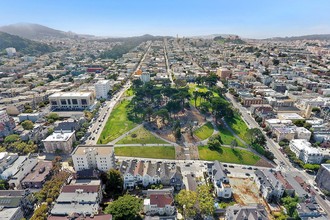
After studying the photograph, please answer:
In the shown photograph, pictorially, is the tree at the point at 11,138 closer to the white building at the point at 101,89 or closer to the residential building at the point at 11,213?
the residential building at the point at 11,213

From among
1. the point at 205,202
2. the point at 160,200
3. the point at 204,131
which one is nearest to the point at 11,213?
the point at 160,200

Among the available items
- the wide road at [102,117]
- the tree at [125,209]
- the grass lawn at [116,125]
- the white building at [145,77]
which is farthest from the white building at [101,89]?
the tree at [125,209]

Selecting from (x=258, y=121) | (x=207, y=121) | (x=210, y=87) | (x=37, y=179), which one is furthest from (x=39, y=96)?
(x=258, y=121)

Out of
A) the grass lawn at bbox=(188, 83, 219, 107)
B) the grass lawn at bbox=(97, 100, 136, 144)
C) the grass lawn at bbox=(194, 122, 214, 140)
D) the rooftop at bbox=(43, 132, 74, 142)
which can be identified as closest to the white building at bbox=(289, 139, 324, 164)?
the grass lawn at bbox=(194, 122, 214, 140)

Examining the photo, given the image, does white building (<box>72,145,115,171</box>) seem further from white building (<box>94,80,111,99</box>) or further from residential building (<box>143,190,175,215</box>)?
white building (<box>94,80,111,99</box>)

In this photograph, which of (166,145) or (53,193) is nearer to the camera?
(53,193)

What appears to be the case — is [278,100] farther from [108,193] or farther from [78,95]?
[78,95]

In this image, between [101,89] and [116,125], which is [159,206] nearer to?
[116,125]
